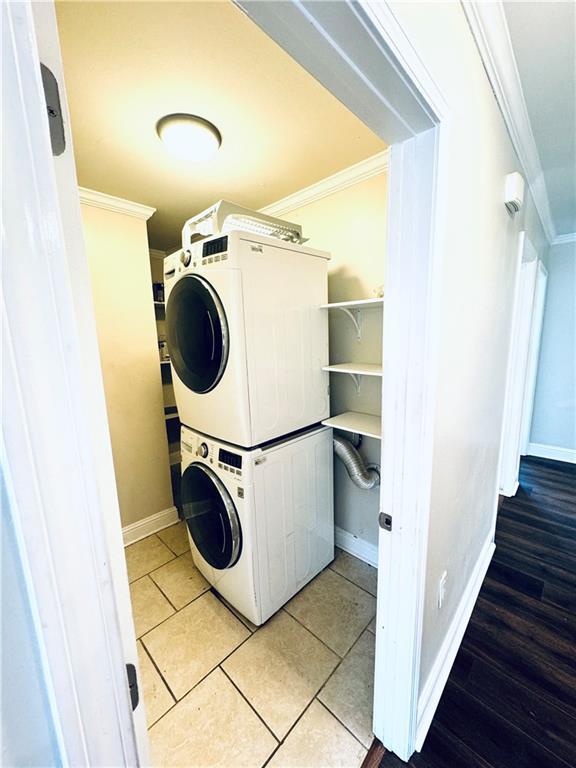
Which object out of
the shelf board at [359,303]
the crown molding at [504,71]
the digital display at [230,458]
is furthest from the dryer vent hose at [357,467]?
the crown molding at [504,71]

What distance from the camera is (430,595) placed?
110cm

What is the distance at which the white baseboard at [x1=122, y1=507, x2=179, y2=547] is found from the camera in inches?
88.3

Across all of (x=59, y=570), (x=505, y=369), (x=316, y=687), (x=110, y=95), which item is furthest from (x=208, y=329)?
(x=505, y=369)

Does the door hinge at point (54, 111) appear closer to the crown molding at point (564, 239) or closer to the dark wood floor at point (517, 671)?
the dark wood floor at point (517, 671)

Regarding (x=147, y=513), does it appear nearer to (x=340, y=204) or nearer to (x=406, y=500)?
(x=406, y=500)

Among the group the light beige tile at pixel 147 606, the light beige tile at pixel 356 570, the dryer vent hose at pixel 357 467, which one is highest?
the dryer vent hose at pixel 357 467

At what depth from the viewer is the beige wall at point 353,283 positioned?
1.79 meters

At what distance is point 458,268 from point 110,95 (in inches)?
55.4

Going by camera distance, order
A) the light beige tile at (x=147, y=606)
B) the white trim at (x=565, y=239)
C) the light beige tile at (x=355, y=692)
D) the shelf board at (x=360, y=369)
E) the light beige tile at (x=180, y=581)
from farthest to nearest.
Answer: the white trim at (x=565, y=239), the light beige tile at (x=180, y=581), the light beige tile at (x=147, y=606), the shelf board at (x=360, y=369), the light beige tile at (x=355, y=692)

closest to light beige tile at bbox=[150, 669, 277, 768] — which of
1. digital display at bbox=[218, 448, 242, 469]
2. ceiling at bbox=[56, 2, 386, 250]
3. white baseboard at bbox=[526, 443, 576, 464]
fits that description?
digital display at bbox=[218, 448, 242, 469]

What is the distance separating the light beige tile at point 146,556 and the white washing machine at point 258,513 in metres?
0.39

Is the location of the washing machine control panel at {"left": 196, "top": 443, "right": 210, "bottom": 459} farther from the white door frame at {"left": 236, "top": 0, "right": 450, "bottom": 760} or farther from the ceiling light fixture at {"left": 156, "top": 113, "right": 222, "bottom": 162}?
the ceiling light fixture at {"left": 156, "top": 113, "right": 222, "bottom": 162}

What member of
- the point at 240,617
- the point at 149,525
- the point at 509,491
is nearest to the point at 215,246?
the point at 240,617

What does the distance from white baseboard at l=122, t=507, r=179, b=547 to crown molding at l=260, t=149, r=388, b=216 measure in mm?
2427
